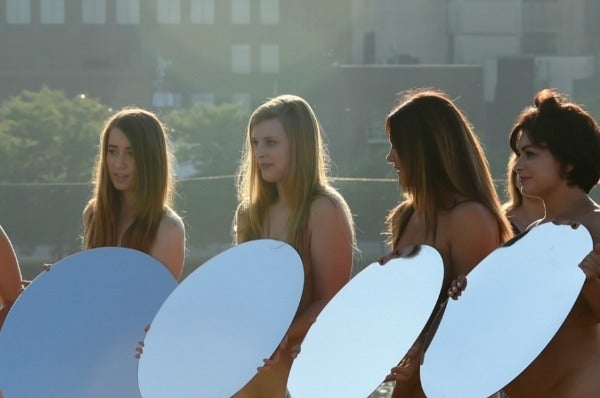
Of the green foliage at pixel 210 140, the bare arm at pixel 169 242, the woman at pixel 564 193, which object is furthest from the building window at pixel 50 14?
the woman at pixel 564 193

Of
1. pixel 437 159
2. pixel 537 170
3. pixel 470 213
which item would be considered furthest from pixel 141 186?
pixel 537 170

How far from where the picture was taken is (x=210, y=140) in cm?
5681

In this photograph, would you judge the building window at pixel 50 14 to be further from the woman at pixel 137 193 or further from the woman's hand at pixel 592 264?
the woman's hand at pixel 592 264

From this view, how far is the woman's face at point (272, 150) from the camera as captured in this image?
4492 mm

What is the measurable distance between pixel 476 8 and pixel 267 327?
65716 mm

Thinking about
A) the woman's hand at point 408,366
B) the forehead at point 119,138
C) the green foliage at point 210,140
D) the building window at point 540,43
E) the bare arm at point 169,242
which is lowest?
the green foliage at point 210,140

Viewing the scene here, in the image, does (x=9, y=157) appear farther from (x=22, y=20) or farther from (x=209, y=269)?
(x=209, y=269)

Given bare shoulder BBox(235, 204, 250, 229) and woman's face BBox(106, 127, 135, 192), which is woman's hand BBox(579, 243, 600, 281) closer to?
bare shoulder BBox(235, 204, 250, 229)

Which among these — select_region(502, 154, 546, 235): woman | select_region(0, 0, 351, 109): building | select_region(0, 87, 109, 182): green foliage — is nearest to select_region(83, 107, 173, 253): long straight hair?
select_region(502, 154, 546, 235): woman

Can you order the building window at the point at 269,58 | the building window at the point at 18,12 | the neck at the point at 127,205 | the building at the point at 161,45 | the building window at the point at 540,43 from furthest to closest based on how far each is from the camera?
the building window at the point at 18,12
the building window at the point at 269,58
the building at the point at 161,45
the building window at the point at 540,43
the neck at the point at 127,205

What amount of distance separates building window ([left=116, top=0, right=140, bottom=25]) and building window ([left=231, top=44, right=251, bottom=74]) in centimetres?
569

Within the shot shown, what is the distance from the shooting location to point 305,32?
75.8 meters

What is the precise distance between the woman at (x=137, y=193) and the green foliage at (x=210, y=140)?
50.6 metres

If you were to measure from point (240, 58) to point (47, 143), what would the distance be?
25.3m
